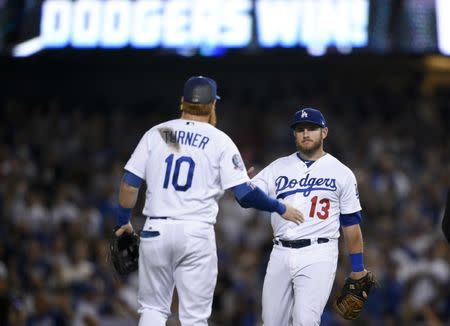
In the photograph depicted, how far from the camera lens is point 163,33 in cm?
1468

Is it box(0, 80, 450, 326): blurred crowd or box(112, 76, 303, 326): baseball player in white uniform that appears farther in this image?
box(0, 80, 450, 326): blurred crowd

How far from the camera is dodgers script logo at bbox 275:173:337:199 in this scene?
6668 mm

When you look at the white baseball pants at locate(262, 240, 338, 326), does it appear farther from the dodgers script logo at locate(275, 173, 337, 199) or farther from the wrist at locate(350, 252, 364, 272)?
the dodgers script logo at locate(275, 173, 337, 199)

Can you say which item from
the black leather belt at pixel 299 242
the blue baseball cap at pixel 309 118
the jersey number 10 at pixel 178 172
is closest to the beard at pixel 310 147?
the blue baseball cap at pixel 309 118

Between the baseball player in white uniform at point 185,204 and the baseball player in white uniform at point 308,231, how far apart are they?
0.77ft

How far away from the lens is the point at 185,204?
6324 millimetres

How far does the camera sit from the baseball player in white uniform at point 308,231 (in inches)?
257

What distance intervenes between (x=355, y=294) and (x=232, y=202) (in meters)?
6.76

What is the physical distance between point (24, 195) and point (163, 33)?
3.30 m

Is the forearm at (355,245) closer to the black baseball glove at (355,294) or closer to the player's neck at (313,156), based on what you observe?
the black baseball glove at (355,294)

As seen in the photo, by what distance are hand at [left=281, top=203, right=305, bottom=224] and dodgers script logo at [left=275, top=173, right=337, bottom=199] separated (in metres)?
0.23

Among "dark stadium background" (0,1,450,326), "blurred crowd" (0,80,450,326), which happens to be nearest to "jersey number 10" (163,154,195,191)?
"dark stadium background" (0,1,450,326)

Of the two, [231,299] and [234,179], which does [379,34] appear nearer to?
[231,299]

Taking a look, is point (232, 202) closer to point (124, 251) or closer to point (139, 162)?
point (124, 251)
